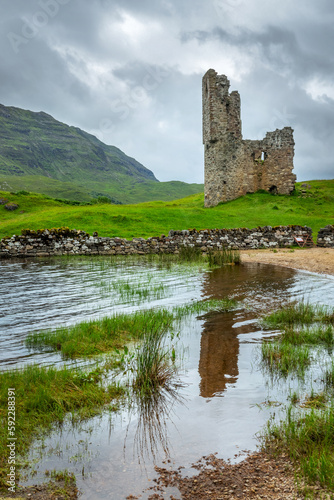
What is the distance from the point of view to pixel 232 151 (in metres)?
39.6

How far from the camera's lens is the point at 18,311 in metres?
9.05

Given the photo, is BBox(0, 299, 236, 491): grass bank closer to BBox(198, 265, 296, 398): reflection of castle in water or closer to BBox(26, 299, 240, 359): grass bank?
BBox(26, 299, 240, 359): grass bank

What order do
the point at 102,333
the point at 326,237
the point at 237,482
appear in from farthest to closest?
the point at 326,237 < the point at 102,333 < the point at 237,482

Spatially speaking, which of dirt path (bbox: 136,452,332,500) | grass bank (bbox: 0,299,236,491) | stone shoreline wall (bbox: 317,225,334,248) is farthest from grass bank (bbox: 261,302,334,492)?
stone shoreline wall (bbox: 317,225,334,248)

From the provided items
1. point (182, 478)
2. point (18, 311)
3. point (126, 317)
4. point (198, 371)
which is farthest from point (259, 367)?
point (18, 311)

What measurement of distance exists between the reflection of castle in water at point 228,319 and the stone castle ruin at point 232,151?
25280 mm

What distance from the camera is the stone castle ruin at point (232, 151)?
39.3 meters

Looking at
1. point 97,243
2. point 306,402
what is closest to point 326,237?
→ point 97,243

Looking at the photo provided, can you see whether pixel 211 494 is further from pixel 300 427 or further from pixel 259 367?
pixel 259 367

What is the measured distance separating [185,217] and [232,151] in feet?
42.7

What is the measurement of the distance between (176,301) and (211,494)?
715 centimetres

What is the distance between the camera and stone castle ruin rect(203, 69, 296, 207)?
39.3 meters

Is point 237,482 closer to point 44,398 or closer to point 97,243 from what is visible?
point 44,398

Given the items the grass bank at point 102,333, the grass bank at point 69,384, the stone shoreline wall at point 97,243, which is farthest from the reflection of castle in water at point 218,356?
the stone shoreline wall at point 97,243
